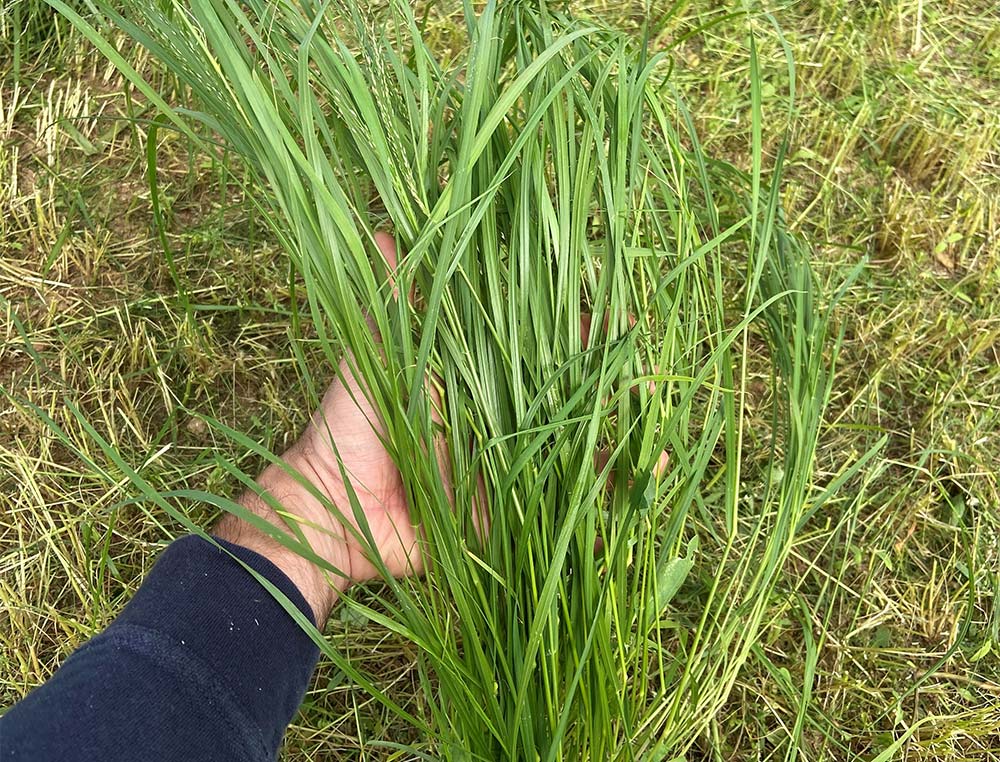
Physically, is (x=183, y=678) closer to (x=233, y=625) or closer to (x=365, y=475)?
(x=233, y=625)

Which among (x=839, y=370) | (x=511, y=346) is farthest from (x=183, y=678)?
(x=839, y=370)

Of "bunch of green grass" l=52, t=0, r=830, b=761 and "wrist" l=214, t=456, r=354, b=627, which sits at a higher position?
"bunch of green grass" l=52, t=0, r=830, b=761

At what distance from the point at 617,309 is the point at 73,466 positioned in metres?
0.99

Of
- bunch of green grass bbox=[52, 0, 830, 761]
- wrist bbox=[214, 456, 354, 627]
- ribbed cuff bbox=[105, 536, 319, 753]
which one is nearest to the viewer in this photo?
bunch of green grass bbox=[52, 0, 830, 761]

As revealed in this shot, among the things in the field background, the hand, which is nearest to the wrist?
the hand

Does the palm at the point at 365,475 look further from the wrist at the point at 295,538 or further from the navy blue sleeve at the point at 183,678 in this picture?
the navy blue sleeve at the point at 183,678

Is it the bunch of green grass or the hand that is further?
the hand

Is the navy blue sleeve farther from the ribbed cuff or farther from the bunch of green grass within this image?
the bunch of green grass

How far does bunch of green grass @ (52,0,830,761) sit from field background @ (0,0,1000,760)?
253 millimetres

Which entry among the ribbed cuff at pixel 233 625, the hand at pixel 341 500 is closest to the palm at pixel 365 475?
the hand at pixel 341 500

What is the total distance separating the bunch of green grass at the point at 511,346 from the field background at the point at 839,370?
0.83ft

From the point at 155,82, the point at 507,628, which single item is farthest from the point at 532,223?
the point at 155,82

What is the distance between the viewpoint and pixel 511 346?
878 mm

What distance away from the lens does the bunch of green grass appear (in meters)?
0.81
